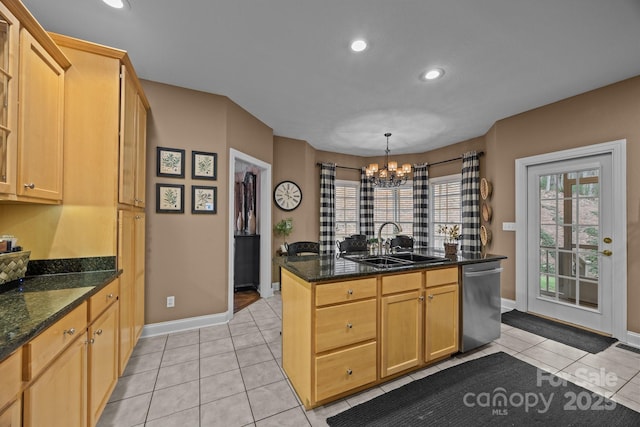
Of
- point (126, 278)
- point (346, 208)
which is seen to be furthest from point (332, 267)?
point (346, 208)

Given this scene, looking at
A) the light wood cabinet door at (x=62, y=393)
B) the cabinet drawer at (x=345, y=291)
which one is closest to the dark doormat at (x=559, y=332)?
the cabinet drawer at (x=345, y=291)

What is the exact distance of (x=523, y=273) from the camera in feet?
11.7

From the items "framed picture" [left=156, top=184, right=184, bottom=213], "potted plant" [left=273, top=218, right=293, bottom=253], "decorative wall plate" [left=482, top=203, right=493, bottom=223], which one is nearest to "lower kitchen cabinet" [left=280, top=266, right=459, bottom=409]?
"framed picture" [left=156, top=184, right=184, bottom=213]

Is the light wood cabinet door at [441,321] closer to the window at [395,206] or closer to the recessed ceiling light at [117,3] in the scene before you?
the recessed ceiling light at [117,3]

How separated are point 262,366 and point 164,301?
4.70ft

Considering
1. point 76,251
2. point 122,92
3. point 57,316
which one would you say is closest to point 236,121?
point 122,92

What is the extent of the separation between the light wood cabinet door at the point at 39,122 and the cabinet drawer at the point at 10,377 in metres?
1.04

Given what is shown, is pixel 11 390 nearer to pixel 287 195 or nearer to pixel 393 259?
pixel 393 259

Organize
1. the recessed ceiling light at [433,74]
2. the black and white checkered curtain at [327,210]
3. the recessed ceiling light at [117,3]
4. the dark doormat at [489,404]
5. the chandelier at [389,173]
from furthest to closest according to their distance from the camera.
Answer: the black and white checkered curtain at [327,210] → the chandelier at [389,173] → the recessed ceiling light at [433,74] → the recessed ceiling light at [117,3] → the dark doormat at [489,404]

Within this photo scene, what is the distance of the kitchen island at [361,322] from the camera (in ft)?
5.59

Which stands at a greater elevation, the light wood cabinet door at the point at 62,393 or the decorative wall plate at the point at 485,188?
the decorative wall plate at the point at 485,188

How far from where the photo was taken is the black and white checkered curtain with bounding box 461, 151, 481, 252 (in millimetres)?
4449

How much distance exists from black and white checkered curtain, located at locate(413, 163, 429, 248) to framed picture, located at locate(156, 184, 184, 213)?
4.60 metres

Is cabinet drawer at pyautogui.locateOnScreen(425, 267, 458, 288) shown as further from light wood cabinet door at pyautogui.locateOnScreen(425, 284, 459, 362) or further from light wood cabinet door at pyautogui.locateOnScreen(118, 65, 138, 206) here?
light wood cabinet door at pyautogui.locateOnScreen(118, 65, 138, 206)
